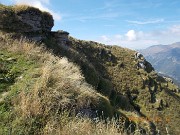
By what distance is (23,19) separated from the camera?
26141 millimetres

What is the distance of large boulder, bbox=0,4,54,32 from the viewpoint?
24.6 meters

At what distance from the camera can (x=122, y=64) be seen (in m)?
104

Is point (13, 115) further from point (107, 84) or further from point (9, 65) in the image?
point (107, 84)

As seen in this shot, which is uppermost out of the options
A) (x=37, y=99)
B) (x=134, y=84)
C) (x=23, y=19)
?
(x=23, y=19)

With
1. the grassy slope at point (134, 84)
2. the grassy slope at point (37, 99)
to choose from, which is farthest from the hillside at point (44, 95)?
the grassy slope at point (134, 84)

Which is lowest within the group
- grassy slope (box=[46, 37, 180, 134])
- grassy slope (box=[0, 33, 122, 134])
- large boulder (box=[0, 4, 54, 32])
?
grassy slope (box=[46, 37, 180, 134])

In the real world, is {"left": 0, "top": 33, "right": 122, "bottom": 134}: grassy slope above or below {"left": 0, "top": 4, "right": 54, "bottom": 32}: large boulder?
below

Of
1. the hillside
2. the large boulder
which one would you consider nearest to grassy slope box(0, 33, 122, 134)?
the hillside

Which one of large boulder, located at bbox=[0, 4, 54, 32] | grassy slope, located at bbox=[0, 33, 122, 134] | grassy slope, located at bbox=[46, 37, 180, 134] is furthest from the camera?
Result: grassy slope, located at bbox=[46, 37, 180, 134]

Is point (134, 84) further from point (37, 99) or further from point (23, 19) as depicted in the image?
point (37, 99)

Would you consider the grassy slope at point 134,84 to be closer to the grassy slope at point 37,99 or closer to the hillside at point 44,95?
the hillside at point 44,95

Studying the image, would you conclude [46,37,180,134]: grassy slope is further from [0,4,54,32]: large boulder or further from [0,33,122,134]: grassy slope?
[0,33,122,134]: grassy slope

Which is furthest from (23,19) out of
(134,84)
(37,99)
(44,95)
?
(134,84)

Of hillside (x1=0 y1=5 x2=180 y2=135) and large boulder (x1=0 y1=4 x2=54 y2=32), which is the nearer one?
hillside (x1=0 y1=5 x2=180 y2=135)
